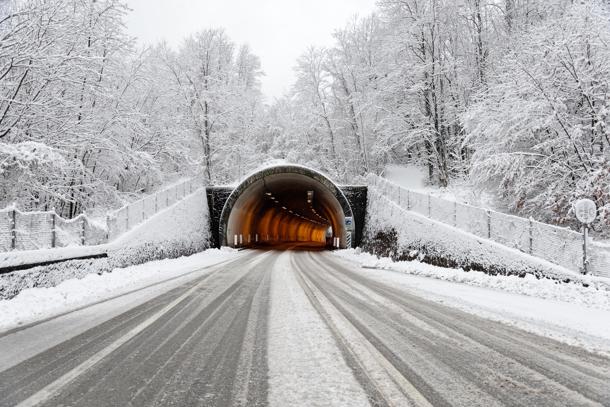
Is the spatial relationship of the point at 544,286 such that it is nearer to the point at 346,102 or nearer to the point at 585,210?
the point at 585,210

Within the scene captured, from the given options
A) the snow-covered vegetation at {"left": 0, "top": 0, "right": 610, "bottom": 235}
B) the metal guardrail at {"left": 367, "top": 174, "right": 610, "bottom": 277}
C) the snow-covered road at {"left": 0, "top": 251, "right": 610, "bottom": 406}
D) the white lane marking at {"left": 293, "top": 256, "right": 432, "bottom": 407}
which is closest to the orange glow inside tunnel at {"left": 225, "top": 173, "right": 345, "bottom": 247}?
the snow-covered vegetation at {"left": 0, "top": 0, "right": 610, "bottom": 235}

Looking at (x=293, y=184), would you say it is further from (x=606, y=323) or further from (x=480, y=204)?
(x=606, y=323)

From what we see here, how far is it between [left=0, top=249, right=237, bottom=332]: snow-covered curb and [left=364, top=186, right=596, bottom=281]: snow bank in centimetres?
1012

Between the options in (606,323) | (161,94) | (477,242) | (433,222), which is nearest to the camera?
(606,323)

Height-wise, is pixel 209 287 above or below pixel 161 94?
below

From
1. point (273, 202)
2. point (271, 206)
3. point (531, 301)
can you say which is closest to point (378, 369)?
point (531, 301)

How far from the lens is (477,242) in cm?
1429

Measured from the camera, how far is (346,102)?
4122 cm

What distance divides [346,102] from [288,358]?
3844 cm

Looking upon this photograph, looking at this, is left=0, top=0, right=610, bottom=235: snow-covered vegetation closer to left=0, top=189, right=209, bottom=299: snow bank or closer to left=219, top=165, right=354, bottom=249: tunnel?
left=0, top=189, right=209, bottom=299: snow bank

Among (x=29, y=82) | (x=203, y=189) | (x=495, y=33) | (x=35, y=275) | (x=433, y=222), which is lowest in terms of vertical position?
(x=35, y=275)

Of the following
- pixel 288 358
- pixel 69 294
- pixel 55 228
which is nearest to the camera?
pixel 288 358

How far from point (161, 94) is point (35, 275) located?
973 inches

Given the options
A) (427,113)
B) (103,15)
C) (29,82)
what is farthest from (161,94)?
(427,113)
